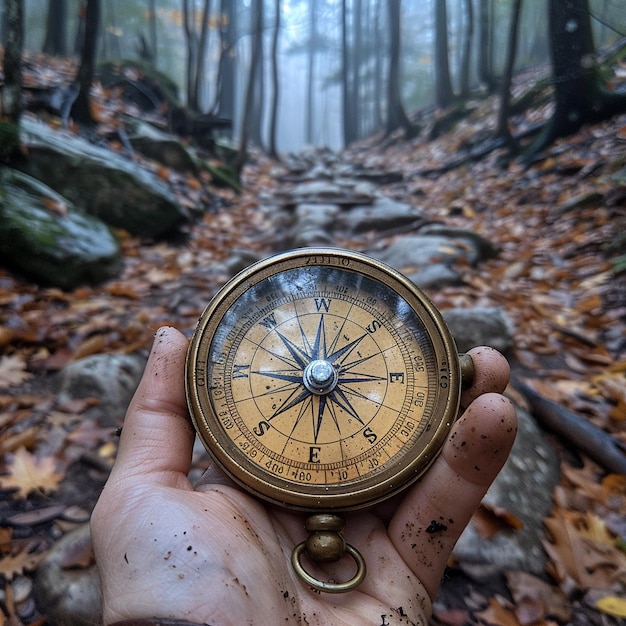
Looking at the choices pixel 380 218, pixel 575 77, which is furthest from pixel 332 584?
pixel 575 77

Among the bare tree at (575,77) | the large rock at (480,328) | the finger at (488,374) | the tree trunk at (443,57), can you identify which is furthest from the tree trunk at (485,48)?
the finger at (488,374)

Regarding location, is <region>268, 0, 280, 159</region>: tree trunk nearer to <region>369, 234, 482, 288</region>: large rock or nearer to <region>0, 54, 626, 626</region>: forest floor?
<region>0, 54, 626, 626</region>: forest floor

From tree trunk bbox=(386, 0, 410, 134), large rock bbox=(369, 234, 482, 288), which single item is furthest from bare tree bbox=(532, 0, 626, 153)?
tree trunk bbox=(386, 0, 410, 134)

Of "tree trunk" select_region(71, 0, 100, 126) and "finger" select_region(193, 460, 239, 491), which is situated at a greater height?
"tree trunk" select_region(71, 0, 100, 126)

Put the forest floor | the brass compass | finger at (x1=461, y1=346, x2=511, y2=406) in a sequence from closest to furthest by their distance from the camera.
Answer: the brass compass, finger at (x1=461, y1=346, x2=511, y2=406), the forest floor

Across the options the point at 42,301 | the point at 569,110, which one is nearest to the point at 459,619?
the point at 42,301

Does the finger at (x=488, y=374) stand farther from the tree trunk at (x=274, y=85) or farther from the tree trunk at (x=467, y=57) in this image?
the tree trunk at (x=467, y=57)

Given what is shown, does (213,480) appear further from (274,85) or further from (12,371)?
(274,85)

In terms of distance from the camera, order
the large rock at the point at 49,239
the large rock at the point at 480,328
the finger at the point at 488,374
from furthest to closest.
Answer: the large rock at the point at 49,239
the large rock at the point at 480,328
the finger at the point at 488,374
